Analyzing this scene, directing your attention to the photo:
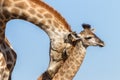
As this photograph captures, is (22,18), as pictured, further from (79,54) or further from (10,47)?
(79,54)

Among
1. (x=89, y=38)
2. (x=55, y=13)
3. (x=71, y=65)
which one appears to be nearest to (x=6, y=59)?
(x=55, y=13)

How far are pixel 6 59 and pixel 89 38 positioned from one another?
2868mm

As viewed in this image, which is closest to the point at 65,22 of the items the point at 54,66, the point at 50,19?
the point at 50,19

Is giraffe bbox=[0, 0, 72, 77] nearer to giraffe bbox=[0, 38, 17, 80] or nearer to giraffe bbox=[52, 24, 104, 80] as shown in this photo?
giraffe bbox=[0, 38, 17, 80]

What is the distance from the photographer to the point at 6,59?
988cm

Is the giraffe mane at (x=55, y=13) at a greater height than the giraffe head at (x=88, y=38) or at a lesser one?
lesser

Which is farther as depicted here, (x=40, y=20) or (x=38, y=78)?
(x=38, y=78)

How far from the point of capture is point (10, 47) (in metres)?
10.2

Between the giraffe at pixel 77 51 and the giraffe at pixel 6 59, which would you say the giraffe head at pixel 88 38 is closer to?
the giraffe at pixel 77 51

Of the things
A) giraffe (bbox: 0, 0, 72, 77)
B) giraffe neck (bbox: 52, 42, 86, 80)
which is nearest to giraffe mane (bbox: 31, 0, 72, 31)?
giraffe (bbox: 0, 0, 72, 77)

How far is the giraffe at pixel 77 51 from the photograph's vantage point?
11484mm

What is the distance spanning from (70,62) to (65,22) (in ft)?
5.24

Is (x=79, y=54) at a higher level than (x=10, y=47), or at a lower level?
higher

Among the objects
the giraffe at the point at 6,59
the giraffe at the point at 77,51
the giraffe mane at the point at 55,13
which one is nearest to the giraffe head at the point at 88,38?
the giraffe at the point at 77,51
